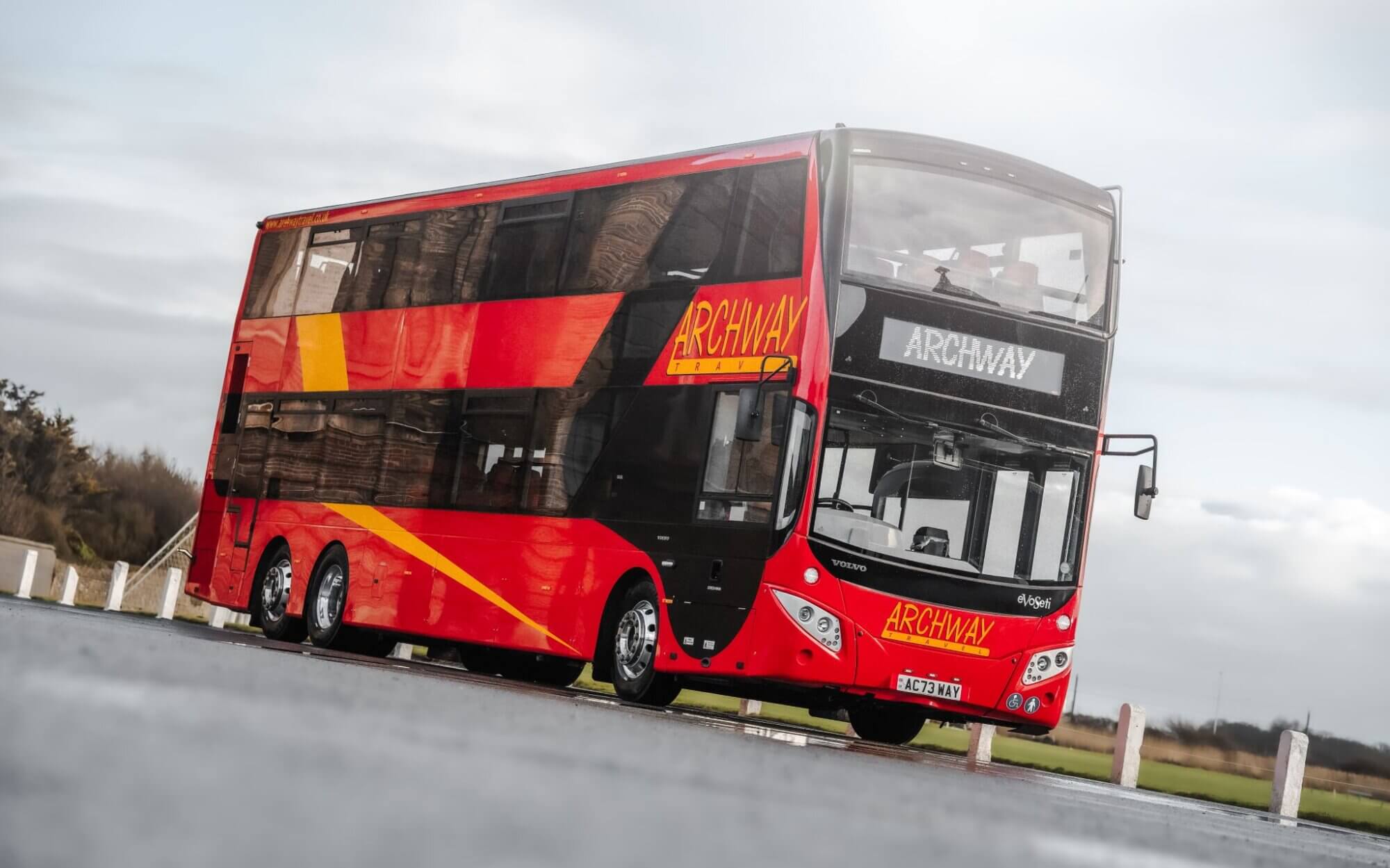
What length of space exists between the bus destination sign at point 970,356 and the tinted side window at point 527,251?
12.9ft

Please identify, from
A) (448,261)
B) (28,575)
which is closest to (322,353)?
(448,261)

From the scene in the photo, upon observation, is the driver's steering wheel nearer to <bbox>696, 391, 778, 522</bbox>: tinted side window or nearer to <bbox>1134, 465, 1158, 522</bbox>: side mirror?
<bbox>696, 391, 778, 522</bbox>: tinted side window

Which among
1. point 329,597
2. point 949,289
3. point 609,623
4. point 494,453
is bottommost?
point 329,597

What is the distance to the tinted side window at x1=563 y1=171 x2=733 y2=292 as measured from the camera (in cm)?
1443

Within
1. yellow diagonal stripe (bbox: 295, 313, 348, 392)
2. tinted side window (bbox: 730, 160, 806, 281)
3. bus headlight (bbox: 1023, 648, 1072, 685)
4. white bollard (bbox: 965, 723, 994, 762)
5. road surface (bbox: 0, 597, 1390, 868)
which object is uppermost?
tinted side window (bbox: 730, 160, 806, 281)

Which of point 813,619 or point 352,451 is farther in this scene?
point 352,451

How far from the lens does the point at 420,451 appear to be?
690 inches

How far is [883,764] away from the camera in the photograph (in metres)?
10.2

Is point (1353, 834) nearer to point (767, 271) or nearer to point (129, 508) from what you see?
point (767, 271)

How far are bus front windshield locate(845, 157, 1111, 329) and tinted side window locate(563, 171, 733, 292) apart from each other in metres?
1.43

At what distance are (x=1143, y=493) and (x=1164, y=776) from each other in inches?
451

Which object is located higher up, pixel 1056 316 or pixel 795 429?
pixel 1056 316

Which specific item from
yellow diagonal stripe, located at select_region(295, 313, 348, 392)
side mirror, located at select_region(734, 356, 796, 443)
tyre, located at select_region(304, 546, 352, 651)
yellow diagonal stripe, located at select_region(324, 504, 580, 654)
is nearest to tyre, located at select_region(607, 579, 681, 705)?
yellow diagonal stripe, located at select_region(324, 504, 580, 654)

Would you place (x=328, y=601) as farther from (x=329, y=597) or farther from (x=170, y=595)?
(x=170, y=595)
